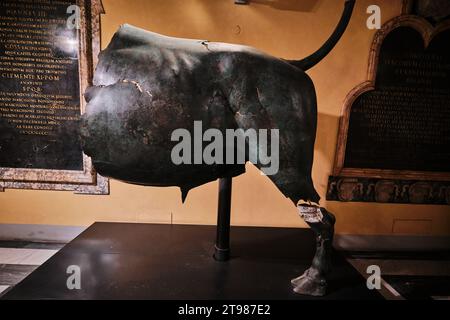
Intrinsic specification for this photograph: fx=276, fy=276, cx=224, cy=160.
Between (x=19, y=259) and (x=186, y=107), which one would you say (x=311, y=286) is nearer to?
(x=186, y=107)

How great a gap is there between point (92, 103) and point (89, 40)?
1.50m

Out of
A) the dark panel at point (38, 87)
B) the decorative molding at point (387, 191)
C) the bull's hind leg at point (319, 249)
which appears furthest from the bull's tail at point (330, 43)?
the dark panel at point (38, 87)

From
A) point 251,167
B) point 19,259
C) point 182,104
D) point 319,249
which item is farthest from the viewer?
point 251,167

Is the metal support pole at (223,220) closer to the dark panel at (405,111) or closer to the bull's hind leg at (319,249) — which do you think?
the bull's hind leg at (319,249)

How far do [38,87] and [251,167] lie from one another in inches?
79.3

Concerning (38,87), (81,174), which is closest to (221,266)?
(81,174)

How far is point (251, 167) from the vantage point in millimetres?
2633

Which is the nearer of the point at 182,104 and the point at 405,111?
the point at 182,104

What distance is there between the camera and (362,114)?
2559 mm

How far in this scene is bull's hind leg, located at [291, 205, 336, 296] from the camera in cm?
143

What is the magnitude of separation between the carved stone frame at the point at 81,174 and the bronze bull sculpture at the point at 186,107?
50.6 inches

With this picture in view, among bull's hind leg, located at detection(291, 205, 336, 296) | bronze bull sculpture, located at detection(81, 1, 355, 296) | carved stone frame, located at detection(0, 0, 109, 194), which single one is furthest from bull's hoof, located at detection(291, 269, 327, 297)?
carved stone frame, located at detection(0, 0, 109, 194)

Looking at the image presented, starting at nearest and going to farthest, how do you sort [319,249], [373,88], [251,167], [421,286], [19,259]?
[319,249] < [421,286] < [19,259] < [373,88] < [251,167]

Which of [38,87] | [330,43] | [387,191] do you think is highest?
[330,43]
